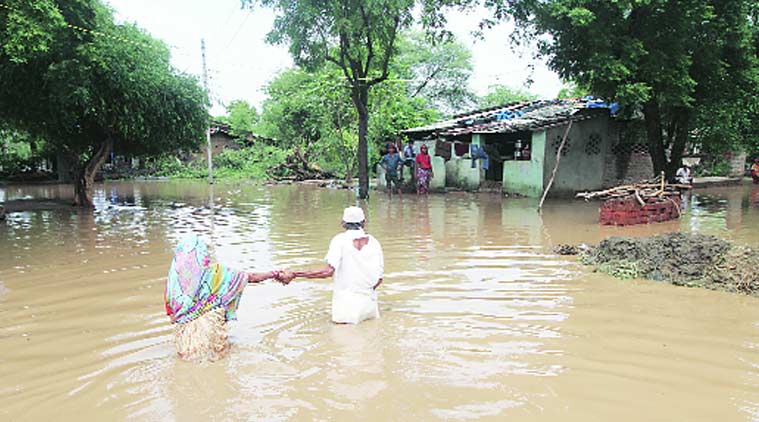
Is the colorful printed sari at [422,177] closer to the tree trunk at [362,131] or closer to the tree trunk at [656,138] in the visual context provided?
the tree trunk at [362,131]

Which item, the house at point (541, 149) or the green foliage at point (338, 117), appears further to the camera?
the green foliage at point (338, 117)

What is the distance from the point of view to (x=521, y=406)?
3.63 m

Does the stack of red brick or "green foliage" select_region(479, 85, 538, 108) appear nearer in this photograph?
the stack of red brick

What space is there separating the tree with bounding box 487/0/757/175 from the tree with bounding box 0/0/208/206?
1117 centimetres

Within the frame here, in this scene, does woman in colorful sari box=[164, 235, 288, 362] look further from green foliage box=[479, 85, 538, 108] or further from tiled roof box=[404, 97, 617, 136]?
green foliage box=[479, 85, 538, 108]

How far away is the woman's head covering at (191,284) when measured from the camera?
440 cm

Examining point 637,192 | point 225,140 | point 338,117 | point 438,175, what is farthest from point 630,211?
point 225,140

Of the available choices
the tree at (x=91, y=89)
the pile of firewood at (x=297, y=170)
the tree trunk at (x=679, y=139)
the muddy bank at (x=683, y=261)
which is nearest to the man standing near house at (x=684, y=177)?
the tree trunk at (x=679, y=139)

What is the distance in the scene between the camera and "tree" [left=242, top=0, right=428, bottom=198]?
17.4m

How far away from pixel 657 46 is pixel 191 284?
1402cm

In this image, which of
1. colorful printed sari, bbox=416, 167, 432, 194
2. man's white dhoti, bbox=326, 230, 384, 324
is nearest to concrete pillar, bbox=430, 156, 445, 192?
colorful printed sari, bbox=416, 167, 432, 194

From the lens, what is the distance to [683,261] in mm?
7020

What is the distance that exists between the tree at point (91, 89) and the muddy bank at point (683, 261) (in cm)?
998

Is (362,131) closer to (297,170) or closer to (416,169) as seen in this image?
(416,169)
